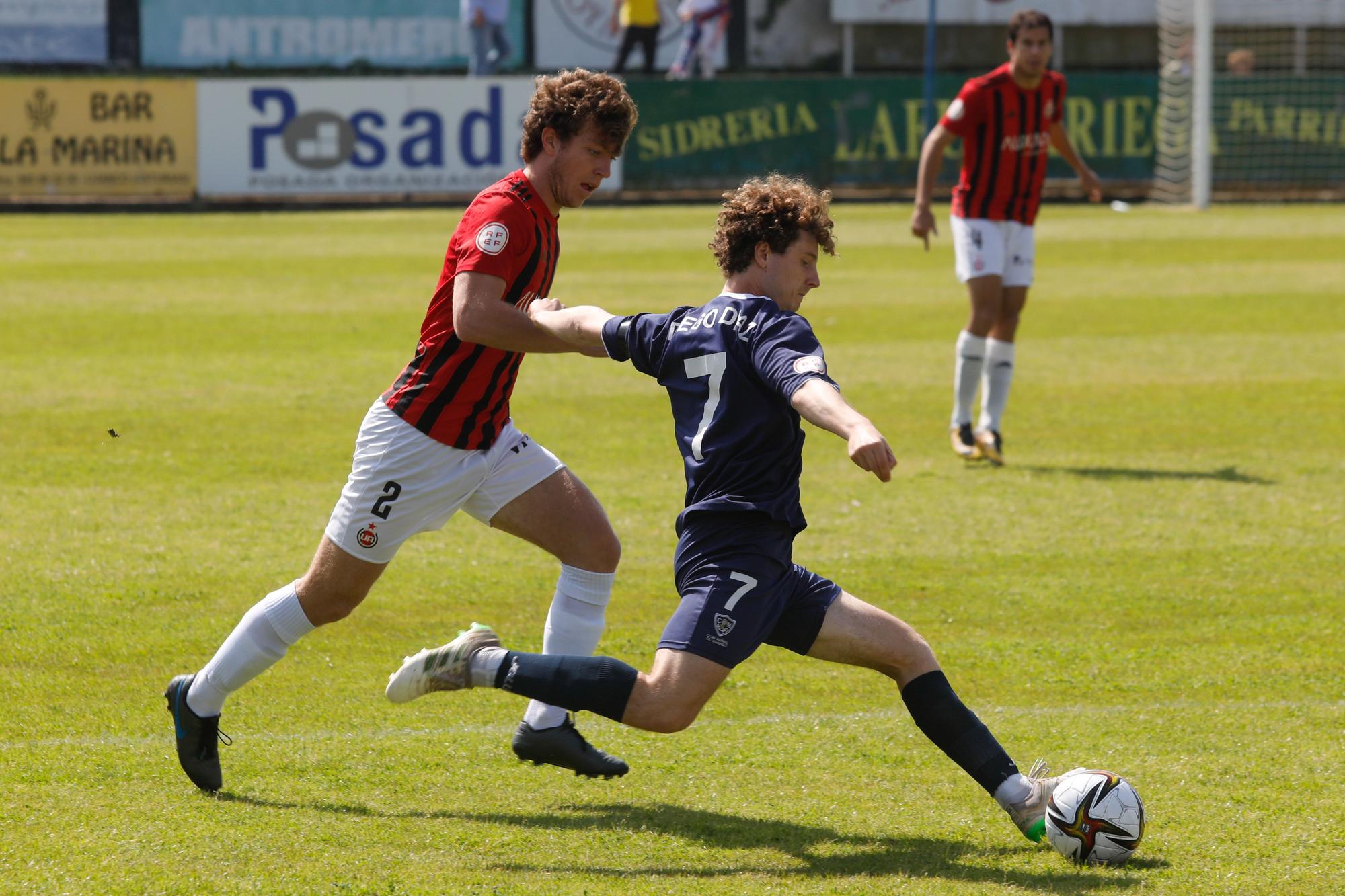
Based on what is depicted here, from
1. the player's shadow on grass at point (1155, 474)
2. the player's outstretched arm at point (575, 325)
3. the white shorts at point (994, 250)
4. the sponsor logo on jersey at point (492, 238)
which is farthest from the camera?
the white shorts at point (994, 250)

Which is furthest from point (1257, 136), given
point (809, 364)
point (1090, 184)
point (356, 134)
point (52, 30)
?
point (809, 364)

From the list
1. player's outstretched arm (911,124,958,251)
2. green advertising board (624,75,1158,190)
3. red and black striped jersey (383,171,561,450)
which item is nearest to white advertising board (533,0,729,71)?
green advertising board (624,75,1158,190)

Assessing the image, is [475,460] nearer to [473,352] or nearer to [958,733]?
[473,352]

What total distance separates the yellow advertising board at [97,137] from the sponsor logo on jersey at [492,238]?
69.7 ft

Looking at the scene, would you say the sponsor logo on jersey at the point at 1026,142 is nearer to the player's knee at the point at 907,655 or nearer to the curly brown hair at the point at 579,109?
the curly brown hair at the point at 579,109

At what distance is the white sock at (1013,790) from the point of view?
439 cm

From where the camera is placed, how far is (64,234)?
21141 millimetres

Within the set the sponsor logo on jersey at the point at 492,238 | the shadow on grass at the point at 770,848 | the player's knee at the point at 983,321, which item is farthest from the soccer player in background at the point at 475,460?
the player's knee at the point at 983,321

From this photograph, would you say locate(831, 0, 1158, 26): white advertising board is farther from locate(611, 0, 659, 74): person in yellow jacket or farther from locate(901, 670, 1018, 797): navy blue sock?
locate(901, 670, 1018, 797): navy blue sock

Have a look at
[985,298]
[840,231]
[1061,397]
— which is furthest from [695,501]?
[840,231]

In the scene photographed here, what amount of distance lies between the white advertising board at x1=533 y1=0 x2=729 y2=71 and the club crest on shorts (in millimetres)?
29933

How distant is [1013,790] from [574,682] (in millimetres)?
1210

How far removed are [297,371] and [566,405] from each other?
2.31 metres

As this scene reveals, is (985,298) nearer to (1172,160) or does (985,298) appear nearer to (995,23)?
(1172,160)
